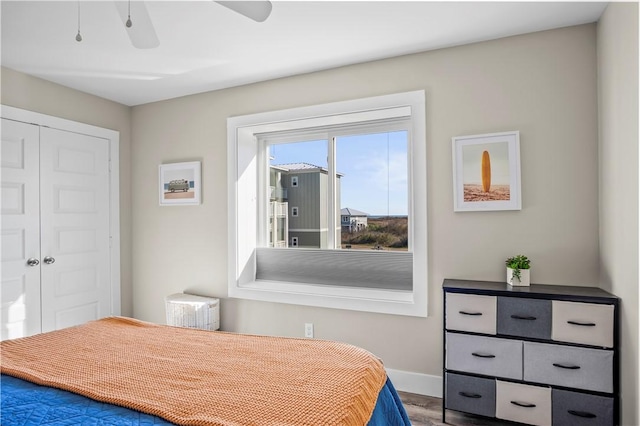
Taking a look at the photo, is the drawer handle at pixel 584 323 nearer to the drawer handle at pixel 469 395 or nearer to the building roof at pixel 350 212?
the drawer handle at pixel 469 395

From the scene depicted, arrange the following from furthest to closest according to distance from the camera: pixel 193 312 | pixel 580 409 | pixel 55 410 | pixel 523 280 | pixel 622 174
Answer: pixel 193 312 → pixel 523 280 → pixel 580 409 → pixel 622 174 → pixel 55 410

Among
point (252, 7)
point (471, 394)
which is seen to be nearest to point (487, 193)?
point (471, 394)

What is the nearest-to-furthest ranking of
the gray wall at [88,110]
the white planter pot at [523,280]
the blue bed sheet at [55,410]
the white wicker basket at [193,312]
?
the blue bed sheet at [55,410]
the white planter pot at [523,280]
the gray wall at [88,110]
the white wicker basket at [193,312]

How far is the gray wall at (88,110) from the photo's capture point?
10.1 ft

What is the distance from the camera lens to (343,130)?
11.2 feet

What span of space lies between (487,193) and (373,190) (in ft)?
3.22

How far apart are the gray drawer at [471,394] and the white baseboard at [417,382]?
394 mm

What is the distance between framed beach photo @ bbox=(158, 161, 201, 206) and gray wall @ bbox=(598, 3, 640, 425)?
10.4ft

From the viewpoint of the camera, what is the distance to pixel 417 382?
9.29ft

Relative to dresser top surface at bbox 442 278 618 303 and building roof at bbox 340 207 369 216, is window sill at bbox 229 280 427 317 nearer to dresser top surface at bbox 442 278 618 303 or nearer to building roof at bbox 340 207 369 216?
dresser top surface at bbox 442 278 618 303

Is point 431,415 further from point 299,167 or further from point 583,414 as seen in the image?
point 299,167

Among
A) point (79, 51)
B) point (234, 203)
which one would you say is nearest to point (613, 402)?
point (234, 203)

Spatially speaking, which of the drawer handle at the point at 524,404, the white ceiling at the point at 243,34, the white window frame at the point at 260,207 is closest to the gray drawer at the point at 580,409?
the drawer handle at the point at 524,404

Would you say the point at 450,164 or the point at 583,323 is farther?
the point at 450,164
